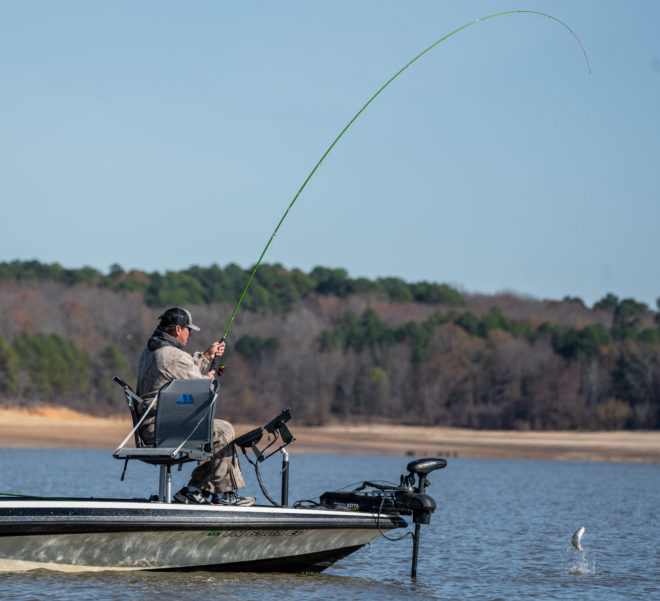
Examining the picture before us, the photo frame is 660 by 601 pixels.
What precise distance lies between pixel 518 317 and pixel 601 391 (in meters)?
20.4

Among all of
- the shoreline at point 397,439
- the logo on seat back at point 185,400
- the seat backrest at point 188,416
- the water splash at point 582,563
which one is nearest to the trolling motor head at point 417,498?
the seat backrest at point 188,416

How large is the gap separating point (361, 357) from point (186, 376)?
6442 centimetres

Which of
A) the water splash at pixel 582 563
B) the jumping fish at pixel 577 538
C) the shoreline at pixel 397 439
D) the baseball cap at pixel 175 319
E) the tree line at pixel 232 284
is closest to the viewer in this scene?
the baseball cap at pixel 175 319

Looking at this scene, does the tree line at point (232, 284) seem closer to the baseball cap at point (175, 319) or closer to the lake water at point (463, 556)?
the lake water at point (463, 556)

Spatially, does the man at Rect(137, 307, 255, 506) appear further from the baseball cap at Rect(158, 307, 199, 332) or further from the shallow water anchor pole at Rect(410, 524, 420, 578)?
the shallow water anchor pole at Rect(410, 524, 420, 578)

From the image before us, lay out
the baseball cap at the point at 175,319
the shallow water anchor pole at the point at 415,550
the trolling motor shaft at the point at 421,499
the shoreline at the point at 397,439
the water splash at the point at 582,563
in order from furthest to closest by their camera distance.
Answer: the shoreline at the point at 397,439 < the water splash at the point at 582,563 < the shallow water anchor pole at the point at 415,550 < the trolling motor shaft at the point at 421,499 < the baseball cap at the point at 175,319

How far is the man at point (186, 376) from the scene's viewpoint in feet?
26.0

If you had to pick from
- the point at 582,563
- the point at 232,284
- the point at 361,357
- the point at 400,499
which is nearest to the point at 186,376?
the point at 400,499

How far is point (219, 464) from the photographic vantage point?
26.3 feet

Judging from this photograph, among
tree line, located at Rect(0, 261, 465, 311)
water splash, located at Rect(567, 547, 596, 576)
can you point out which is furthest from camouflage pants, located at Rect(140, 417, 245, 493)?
tree line, located at Rect(0, 261, 465, 311)

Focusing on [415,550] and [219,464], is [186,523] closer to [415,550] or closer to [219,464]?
[219,464]

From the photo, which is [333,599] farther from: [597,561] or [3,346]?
[3,346]

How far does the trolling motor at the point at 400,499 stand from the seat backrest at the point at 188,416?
5.01 feet

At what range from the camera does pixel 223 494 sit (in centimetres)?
816
